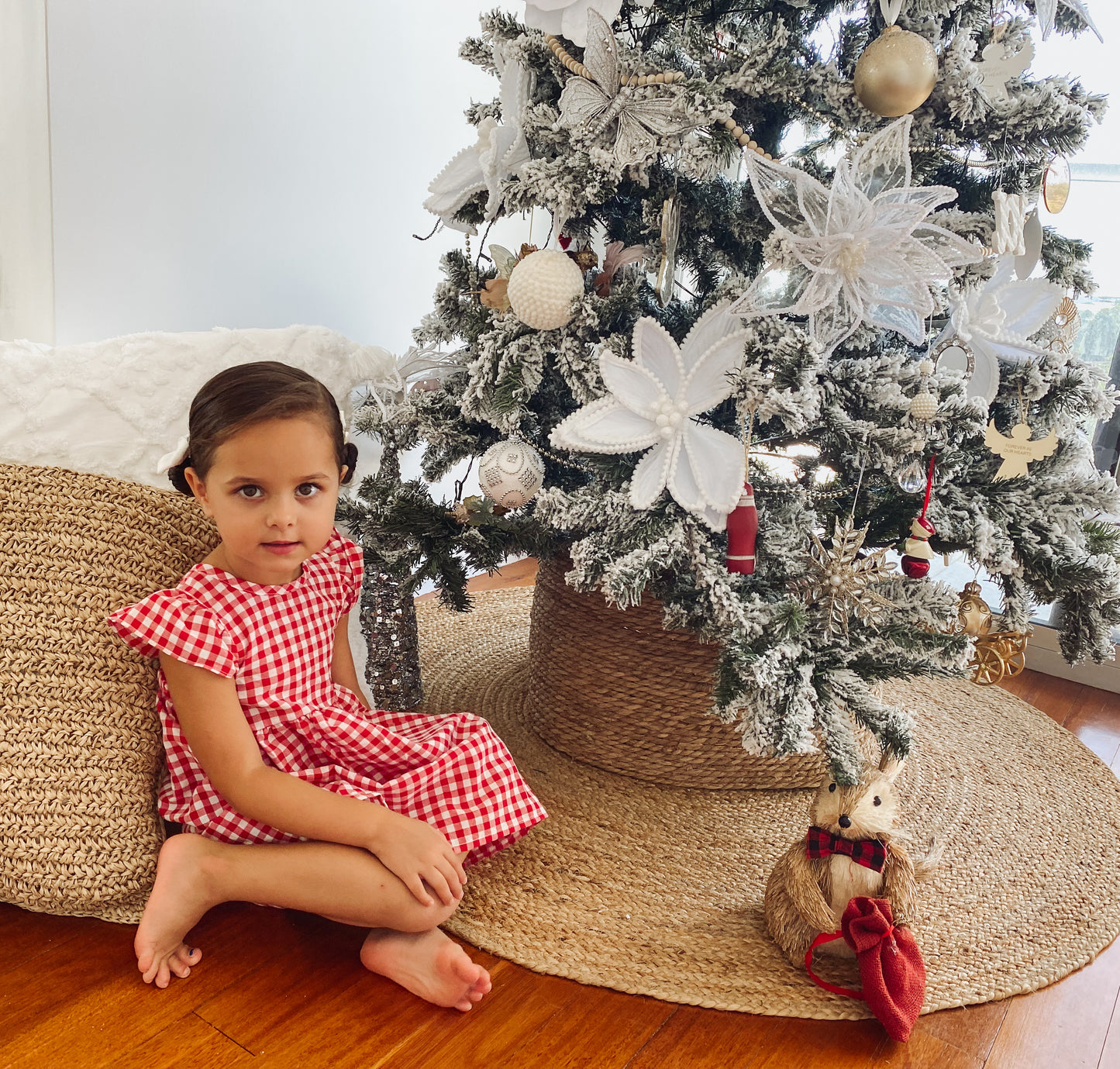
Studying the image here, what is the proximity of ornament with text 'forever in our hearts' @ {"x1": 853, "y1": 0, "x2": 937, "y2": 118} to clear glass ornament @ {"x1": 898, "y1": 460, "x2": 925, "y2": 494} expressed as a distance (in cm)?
39

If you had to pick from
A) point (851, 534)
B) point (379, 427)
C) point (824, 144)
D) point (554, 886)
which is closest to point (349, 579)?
point (379, 427)

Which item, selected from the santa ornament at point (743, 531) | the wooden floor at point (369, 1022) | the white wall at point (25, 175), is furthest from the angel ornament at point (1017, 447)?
the white wall at point (25, 175)

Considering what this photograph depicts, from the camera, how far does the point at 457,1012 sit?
93cm

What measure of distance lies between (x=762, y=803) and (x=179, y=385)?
39.0 inches

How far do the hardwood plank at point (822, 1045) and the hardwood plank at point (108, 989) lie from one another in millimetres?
523

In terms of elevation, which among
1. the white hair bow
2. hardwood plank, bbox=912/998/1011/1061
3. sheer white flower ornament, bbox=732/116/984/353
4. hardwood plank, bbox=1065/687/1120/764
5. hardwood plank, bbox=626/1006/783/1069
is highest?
sheer white flower ornament, bbox=732/116/984/353

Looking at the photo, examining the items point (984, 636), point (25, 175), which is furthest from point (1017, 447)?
point (25, 175)

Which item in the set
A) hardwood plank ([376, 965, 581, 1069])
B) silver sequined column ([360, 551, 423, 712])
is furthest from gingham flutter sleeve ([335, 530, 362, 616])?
hardwood plank ([376, 965, 581, 1069])

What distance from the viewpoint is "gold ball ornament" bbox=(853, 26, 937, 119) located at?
957 millimetres

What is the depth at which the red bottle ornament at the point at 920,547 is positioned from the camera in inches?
42.1

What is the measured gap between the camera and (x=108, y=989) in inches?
36.2

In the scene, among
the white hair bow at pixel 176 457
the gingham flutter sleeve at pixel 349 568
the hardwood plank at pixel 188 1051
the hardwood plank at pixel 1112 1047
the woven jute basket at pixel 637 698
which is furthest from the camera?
the woven jute basket at pixel 637 698

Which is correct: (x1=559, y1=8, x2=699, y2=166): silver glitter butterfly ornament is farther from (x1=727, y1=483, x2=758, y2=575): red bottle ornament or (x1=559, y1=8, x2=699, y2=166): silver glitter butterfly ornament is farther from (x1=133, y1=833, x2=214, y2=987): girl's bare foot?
(x1=133, y1=833, x2=214, y2=987): girl's bare foot

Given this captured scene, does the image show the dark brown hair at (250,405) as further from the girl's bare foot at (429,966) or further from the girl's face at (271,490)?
the girl's bare foot at (429,966)
